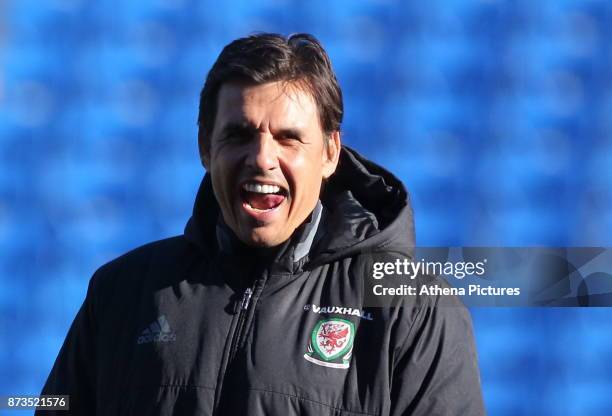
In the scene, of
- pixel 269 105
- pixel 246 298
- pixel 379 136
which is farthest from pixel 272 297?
pixel 379 136

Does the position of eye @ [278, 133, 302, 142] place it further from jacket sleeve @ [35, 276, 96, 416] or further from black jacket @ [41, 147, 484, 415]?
jacket sleeve @ [35, 276, 96, 416]

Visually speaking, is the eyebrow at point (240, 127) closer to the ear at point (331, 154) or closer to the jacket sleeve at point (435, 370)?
the ear at point (331, 154)

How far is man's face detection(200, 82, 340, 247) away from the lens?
3.87 feet

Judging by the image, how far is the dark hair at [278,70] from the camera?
1.21m

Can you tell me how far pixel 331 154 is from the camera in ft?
4.26

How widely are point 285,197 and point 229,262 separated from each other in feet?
0.37

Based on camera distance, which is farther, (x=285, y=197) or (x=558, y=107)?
(x=558, y=107)

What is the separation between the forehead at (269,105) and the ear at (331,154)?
61 mm

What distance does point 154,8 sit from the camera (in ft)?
6.77

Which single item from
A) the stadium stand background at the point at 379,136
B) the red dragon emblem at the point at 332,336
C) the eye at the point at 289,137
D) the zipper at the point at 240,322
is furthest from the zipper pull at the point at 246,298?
the stadium stand background at the point at 379,136

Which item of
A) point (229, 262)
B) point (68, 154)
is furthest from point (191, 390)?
point (68, 154)

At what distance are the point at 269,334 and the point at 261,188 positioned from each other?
192mm

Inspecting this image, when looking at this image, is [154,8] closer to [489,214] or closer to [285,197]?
[489,214]

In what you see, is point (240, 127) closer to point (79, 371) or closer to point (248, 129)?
point (248, 129)
